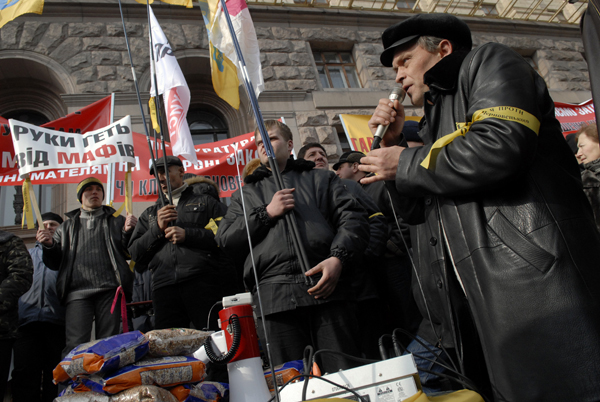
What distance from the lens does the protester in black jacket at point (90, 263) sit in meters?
3.51

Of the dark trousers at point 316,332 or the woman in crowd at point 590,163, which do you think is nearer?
A: the dark trousers at point 316,332

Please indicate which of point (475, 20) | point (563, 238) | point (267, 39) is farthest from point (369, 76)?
point (563, 238)

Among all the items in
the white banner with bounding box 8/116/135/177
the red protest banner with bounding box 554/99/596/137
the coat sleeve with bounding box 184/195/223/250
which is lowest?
the coat sleeve with bounding box 184/195/223/250

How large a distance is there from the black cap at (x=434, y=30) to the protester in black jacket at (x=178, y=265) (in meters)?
2.30

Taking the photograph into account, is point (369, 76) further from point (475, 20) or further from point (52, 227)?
point (52, 227)

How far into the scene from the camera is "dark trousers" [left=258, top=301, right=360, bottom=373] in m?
2.15

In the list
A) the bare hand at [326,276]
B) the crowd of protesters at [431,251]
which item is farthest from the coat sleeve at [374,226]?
the bare hand at [326,276]

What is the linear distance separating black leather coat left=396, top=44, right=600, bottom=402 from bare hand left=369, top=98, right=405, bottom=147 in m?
0.32

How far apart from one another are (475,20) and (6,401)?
11.7m

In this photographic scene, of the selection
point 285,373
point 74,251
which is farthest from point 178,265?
point 285,373

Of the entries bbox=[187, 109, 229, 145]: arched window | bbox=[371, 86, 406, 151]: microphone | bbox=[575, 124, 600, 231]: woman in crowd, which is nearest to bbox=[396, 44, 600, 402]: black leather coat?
bbox=[371, 86, 406, 151]: microphone

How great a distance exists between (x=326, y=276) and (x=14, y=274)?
2.54 m

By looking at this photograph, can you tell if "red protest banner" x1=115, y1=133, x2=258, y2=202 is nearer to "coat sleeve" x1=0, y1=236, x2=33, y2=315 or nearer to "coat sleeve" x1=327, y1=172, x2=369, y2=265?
"coat sleeve" x1=0, y1=236, x2=33, y2=315

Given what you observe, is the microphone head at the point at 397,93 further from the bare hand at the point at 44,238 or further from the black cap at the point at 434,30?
the bare hand at the point at 44,238
